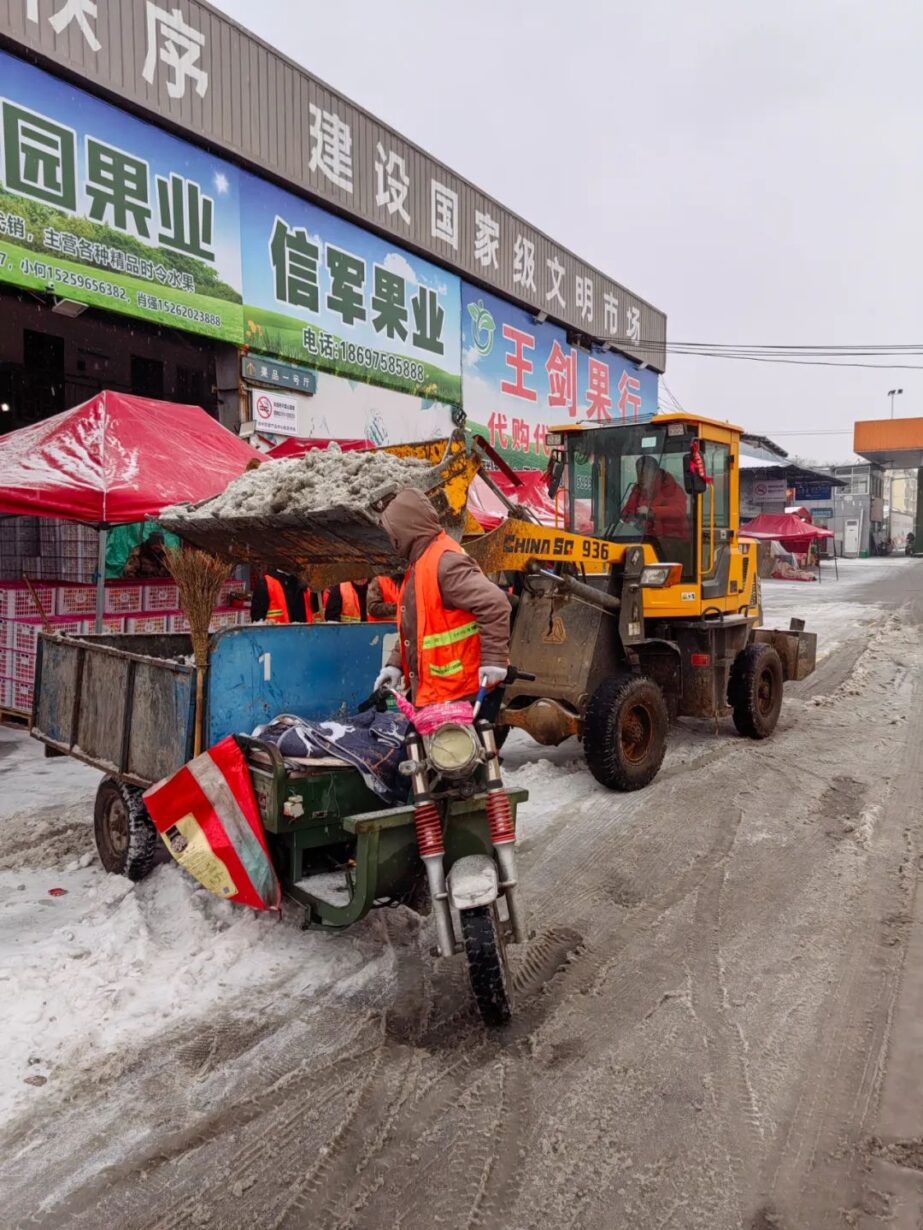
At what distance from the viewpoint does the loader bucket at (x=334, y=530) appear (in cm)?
471

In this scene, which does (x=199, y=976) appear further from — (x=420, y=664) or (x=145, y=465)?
(x=145, y=465)

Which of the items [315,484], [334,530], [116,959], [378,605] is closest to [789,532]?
[378,605]

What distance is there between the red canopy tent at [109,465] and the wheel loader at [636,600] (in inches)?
135

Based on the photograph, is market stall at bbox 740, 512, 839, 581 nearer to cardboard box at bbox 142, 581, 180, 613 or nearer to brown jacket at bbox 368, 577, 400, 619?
cardboard box at bbox 142, 581, 180, 613

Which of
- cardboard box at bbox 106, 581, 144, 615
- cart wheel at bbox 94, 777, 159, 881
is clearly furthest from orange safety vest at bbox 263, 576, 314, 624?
cart wheel at bbox 94, 777, 159, 881

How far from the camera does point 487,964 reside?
325 cm

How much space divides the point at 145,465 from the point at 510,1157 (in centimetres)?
697

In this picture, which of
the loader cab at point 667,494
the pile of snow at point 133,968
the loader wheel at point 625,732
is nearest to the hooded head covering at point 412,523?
the pile of snow at point 133,968

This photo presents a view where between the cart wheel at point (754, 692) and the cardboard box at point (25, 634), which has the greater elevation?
the cardboard box at point (25, 634)

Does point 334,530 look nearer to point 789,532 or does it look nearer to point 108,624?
point 108,624

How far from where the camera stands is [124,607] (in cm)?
936

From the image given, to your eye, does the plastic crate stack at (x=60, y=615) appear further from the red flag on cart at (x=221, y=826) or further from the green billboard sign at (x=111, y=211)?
the red flag on cart at (x=221, y=826)

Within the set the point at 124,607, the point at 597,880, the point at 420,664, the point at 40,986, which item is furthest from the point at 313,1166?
the point at 124,607

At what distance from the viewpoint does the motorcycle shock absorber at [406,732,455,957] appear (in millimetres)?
3350
